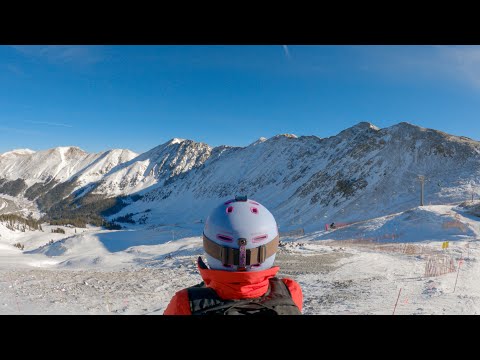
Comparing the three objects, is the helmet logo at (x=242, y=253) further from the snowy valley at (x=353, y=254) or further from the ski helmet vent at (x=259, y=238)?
the snowy valley at (x=353, y=254)

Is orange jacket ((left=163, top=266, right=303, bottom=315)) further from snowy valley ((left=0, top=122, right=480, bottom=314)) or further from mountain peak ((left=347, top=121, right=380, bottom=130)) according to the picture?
mountain peak ((left=347, top=121, right=380, bottom=130))

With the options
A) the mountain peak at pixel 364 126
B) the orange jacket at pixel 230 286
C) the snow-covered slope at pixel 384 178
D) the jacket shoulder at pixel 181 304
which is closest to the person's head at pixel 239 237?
the orange jacket at pixel 230 286

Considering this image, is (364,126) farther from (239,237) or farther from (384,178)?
(239,237)

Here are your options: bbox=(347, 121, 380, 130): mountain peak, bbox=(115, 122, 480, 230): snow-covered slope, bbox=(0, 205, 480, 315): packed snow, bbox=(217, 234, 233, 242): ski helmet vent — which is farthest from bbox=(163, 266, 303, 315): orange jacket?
bbox=(347, 121, 380, 130): mountain peak

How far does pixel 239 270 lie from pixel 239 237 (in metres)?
0.29

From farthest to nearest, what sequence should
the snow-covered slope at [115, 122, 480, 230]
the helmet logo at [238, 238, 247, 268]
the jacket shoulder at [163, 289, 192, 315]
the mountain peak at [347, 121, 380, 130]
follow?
the mountain peak at [347, 121, 380, 130] → the snow-covered slope at [115, 122, 480, 230] → the helmet logo at [238, 238, 247, 268] → the jacket shoulder at [163, 289, 192, 315]

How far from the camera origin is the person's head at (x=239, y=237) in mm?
2752

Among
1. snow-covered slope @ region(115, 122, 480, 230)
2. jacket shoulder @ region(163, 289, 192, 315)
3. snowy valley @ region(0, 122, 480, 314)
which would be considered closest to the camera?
jacket shoulder @ region(163, 289, 192, 315)

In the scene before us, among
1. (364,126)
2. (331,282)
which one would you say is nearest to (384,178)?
(364,126)

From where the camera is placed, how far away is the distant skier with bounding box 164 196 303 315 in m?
2.54

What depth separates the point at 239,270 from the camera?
276 centimetres
